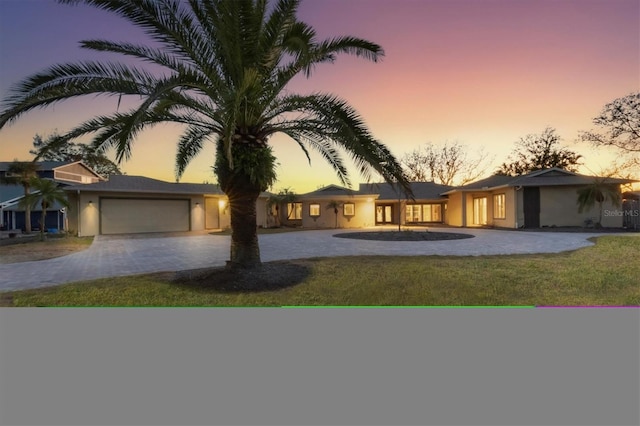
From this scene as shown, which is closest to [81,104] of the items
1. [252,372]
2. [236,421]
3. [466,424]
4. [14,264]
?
[14,264]

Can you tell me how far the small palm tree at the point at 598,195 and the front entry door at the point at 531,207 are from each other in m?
1.49

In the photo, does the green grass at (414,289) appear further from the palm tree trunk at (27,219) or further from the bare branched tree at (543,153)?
the bare branched tree at (543,153)

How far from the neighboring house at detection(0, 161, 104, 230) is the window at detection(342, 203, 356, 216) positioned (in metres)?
12.8

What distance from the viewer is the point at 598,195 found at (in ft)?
20.8

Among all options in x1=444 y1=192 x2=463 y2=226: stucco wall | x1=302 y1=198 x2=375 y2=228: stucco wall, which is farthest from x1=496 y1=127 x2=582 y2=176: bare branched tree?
x1=302 y1=198 x2=375 y2=228: stucco wall

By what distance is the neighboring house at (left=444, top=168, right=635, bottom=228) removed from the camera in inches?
272

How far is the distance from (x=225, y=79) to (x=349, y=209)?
13.6 meters

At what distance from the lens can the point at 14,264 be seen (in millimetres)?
4391

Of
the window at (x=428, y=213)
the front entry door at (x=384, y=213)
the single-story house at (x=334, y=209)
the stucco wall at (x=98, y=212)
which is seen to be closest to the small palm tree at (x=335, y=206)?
the single-story house at (x=334, y=209)

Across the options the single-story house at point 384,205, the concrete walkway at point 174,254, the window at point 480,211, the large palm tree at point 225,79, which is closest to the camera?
the large palm tree at point 225,79

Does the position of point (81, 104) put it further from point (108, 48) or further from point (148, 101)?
point (148, 101)

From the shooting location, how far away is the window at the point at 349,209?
17.0 metres

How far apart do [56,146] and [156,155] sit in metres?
1.16

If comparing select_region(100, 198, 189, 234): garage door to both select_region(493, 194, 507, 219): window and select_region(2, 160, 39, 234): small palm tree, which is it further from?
select_region(493, 194, 507, 219): window
